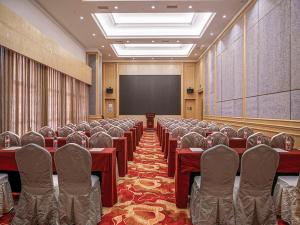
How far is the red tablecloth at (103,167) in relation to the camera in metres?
3.60

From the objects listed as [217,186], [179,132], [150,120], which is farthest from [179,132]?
[150,120]

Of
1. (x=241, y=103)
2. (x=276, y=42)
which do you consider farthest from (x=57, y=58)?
(x=276, y=42)

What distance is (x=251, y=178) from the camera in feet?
9.68

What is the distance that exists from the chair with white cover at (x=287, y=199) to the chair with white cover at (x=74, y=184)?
87.3 inches

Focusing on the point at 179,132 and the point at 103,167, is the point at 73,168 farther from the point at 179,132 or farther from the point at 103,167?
the point at 179,132

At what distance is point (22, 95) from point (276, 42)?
22.8 feet

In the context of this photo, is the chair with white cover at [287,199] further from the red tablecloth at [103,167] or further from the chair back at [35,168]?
the chair back at [35,168]

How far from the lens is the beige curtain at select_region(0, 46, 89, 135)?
275 inches

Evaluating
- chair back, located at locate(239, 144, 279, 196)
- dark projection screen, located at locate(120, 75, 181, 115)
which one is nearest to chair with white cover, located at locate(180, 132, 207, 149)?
chair back, located at locate(239, 144, 279, 196)

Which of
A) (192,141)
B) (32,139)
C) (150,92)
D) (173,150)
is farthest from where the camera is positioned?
(150,92)

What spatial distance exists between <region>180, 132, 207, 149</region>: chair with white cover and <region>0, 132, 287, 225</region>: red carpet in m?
0.82

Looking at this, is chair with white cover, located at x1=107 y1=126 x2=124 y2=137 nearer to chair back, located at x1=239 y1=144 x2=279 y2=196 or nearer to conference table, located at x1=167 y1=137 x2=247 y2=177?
conference table, located at x1=167 y1=137 x2=247 y2=177

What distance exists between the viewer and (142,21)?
12.3 m

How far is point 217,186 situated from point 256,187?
0.42 m
